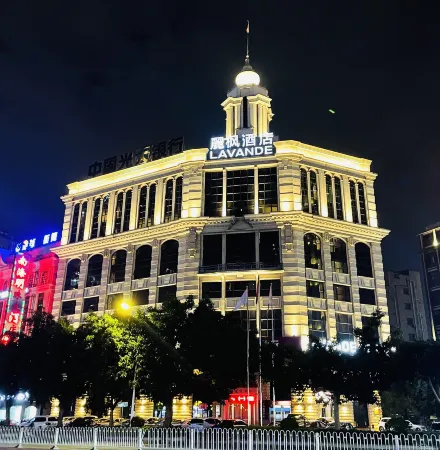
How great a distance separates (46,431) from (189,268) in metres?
27.4

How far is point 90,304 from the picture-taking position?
51438 mm

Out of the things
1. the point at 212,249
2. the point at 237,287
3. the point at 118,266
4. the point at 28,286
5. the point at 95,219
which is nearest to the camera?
the point at 237,287

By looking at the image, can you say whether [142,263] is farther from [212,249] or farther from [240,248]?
[240,248]

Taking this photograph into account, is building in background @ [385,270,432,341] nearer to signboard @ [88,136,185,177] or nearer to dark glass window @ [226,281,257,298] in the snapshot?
dark glass window @ [226,281,257,298]

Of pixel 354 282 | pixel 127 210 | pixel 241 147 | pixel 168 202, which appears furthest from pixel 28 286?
pixel 354 282

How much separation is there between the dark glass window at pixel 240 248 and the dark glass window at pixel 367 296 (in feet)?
37.6

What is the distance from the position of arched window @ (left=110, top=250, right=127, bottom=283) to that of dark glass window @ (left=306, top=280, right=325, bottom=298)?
19.5 metres

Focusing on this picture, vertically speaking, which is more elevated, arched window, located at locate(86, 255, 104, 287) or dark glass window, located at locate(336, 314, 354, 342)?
arched window, located at locate(86, 255, 104, 287)

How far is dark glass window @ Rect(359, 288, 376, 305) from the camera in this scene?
47.1 metres

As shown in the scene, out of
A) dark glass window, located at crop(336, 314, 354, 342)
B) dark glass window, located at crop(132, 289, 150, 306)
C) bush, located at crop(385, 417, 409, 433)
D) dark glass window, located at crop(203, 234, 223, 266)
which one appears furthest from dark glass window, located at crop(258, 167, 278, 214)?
bush, located at crop(385, 417, 409, 433)

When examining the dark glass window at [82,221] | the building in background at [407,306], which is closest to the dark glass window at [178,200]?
the dark glass window at [82,221]

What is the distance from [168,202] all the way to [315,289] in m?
17.9

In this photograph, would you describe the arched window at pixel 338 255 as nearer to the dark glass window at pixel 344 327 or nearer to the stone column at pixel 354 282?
the stone column at pixel 354 282

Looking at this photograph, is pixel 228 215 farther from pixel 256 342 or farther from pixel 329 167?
pixel 256 342
